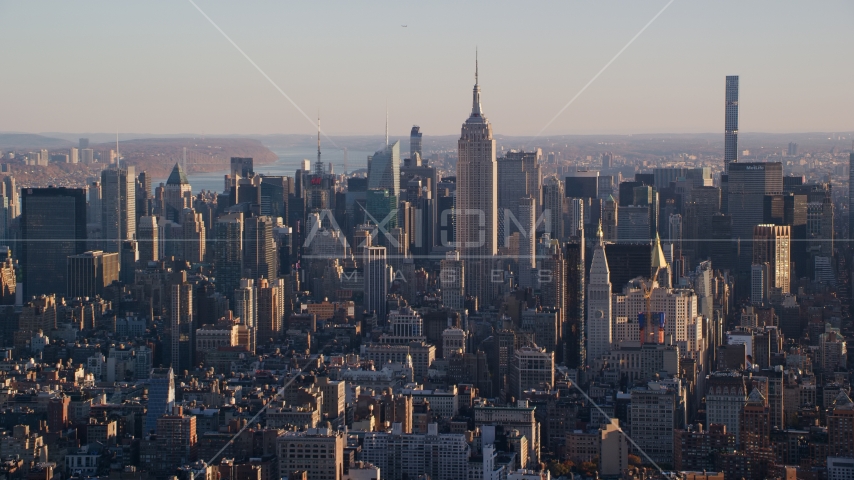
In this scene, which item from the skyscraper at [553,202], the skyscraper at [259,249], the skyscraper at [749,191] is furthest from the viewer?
the skyscraper at [553,202]

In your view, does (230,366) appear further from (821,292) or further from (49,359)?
(821,292)

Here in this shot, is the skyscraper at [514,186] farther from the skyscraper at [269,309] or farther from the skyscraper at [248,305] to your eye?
the skyscraper at [248,305]

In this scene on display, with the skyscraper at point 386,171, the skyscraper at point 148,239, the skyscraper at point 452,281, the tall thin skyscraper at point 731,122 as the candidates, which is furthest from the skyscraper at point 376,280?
the tall thin skyscraper at point 731,122

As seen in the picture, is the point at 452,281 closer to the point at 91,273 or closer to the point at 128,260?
the point at 128,260

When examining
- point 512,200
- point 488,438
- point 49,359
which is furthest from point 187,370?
point 512,200

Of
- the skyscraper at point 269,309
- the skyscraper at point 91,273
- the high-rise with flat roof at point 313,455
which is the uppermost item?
the skyscraper at point 91,273

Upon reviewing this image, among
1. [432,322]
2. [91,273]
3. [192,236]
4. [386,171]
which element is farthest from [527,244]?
[91,273]
